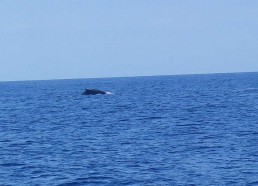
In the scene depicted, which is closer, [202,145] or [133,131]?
[202,145]

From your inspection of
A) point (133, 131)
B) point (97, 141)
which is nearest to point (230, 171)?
point (97, 141)

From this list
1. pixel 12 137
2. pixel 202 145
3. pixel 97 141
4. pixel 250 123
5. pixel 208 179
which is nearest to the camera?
pixel 208 179

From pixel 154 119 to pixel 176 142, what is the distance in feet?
61.9

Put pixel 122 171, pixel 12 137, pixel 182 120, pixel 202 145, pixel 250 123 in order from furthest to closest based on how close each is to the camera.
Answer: pixel 182 120 < pixel 250 123 < pixel 12 137 < pixel 202 145 < pixel 122 171

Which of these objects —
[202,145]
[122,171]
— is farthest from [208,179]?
[202,145]

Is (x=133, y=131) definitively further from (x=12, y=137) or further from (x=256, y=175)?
(x=256, y=175)

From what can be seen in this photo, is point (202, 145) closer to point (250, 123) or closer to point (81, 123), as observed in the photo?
point (250, 123)

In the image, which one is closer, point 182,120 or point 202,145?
point 202,145

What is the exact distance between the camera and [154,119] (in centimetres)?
5816

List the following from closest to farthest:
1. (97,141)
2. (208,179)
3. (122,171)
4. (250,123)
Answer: (208,179), (122,171), (97,141), (250,123)

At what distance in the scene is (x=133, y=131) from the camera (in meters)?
47.4

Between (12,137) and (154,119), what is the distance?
18863mm

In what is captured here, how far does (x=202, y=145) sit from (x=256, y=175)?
32.0ft

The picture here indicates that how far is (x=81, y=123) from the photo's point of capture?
56.5 metres
